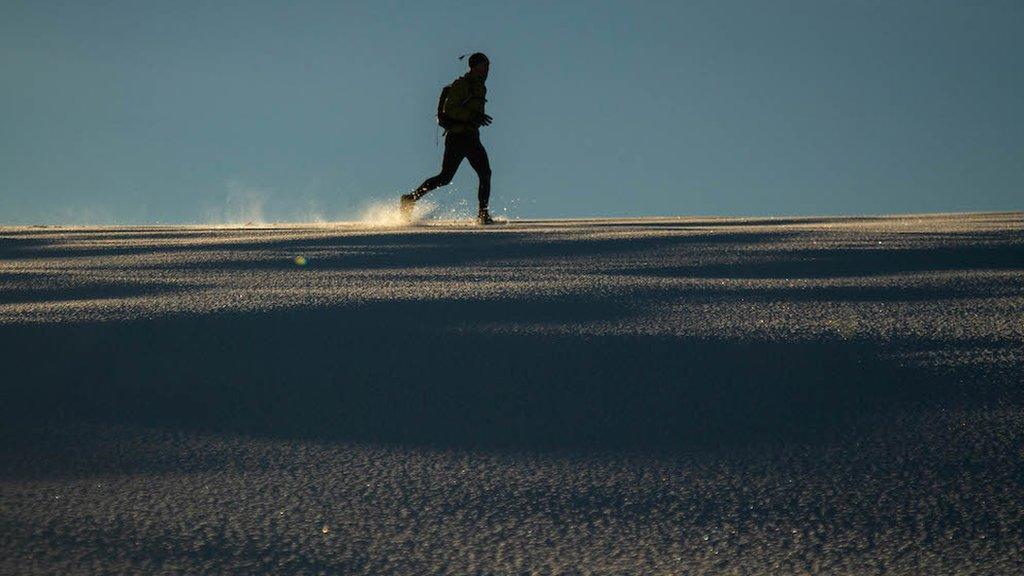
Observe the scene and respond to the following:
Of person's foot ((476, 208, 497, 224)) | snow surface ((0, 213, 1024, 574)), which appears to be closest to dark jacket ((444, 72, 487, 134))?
person's foot ((476, 208, 497, 224))

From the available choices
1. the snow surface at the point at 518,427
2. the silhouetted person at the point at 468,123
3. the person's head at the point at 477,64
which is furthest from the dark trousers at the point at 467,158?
the snow surface at the point at 518,427

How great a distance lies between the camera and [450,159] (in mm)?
8234

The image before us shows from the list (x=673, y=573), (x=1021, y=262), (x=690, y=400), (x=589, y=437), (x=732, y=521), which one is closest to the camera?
(x=673, y=573)

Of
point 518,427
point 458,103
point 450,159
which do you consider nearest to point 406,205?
point 450,159

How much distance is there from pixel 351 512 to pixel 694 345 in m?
0.99

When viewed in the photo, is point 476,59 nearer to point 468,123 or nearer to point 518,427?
point 468,123

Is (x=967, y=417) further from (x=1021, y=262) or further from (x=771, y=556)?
(x=1021, y=262)

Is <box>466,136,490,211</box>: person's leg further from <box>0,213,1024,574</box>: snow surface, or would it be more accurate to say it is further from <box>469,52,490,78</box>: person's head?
<box>0,213,1024,574</box>: snow surface

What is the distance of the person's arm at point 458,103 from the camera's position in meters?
8.07

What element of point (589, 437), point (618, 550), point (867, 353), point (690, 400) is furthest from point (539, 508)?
point (867, 353)

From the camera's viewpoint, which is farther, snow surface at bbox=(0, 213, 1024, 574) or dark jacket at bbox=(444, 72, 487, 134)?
dark jacket at bbox=(444, 72, 487, 134)

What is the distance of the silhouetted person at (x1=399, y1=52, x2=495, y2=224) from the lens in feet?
26.5

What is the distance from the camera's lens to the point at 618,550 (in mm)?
1419

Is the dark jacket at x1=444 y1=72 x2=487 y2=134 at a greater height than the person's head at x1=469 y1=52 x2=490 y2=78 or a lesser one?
lesser
